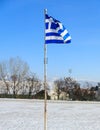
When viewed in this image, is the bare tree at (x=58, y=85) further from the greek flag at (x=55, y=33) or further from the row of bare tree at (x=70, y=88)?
the greek flag at (x=55, y=33)

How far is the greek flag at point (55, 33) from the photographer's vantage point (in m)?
13.5

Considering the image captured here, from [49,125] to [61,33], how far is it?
4889 mm

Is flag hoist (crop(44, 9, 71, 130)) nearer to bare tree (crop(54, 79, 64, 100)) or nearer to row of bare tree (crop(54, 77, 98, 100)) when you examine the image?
row of bare tree (crop(54, 77, 98, 100))

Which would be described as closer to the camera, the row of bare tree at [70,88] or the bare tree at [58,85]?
the row of bare tree at [70,88]

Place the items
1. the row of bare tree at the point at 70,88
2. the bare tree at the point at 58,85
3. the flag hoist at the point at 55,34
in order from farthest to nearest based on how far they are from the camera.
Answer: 1. the bare tree at the point at 58,85
2. the row of bare tree at the point at 70,88
3. the flag hoist at the point at 55,34

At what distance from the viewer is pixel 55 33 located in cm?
1358

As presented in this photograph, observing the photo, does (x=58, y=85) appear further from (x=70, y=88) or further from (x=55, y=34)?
(x=55, y=34)

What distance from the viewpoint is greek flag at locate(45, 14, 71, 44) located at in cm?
1349

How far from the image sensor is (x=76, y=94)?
67.2 m

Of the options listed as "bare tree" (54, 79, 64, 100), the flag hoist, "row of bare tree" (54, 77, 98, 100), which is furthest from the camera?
"bare tree" (54, 79, 64, 100)

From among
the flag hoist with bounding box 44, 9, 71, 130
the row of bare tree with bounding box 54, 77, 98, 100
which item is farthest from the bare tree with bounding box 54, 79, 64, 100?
the flag hoist with bounding box 44, 9, 71, 130

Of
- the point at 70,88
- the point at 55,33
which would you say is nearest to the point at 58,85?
the point at 70,88

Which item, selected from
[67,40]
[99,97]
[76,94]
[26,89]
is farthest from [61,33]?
[26,89]

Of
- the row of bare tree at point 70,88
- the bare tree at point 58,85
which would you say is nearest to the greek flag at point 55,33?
the row of bare tree at point 70,88
